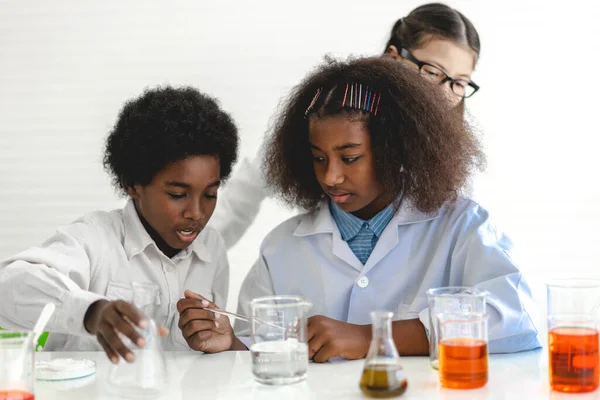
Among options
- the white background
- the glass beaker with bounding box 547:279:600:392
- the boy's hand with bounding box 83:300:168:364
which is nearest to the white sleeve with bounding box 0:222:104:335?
the boy's hand with bounding box 83:300:168:364

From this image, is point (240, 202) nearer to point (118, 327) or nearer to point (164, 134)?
point (164, 134)

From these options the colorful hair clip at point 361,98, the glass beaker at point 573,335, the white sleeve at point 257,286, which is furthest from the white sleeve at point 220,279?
the glass beaker at point 573,335

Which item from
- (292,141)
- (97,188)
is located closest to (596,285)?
(292,141)

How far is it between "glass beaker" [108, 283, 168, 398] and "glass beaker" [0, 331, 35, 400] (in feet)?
0.53

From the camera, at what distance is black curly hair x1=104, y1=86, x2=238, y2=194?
6.56 ft

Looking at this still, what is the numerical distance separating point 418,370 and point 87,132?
6.76 feet

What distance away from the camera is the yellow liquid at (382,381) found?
1254mm

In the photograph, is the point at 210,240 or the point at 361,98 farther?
the point at 210,240

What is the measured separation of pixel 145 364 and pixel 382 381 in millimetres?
420

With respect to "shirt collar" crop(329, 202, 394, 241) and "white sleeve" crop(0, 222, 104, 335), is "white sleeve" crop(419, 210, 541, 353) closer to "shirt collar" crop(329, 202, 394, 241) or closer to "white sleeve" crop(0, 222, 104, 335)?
"shirt collar" crop(329, 202, 394, 241)

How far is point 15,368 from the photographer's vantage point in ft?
4.04

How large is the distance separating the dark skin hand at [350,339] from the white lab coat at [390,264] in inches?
2.1

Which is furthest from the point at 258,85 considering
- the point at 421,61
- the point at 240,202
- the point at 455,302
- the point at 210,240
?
the point at 455,302

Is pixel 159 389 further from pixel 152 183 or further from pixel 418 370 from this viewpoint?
pixel 152 183
